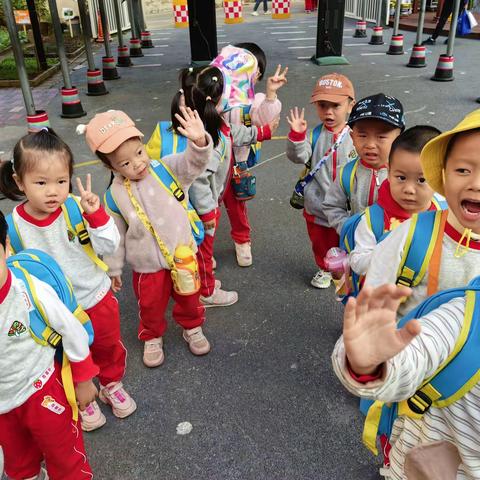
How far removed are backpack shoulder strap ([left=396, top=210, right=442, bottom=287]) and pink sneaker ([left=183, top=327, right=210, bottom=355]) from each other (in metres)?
1.64

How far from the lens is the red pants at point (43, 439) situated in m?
1.69

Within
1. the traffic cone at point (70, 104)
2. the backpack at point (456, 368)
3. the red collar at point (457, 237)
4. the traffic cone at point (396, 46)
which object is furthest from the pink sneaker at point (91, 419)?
the traffic cone at point (396, 46)

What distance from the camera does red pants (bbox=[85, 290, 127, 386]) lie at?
86.7 inches

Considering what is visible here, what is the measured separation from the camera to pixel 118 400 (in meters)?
2.45

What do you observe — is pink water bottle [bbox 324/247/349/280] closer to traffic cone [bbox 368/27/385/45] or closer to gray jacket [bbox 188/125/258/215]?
gray jacket [bbox 188/125/258/215]

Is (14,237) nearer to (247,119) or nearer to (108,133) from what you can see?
(108,133)

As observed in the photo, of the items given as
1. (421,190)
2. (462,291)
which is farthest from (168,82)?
(462,291)

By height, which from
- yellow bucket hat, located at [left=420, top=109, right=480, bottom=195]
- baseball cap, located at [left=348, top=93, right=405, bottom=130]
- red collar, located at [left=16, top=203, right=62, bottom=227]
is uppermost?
yellow bucket hat, located at [left=420, top=109, right=480, bottom=195]

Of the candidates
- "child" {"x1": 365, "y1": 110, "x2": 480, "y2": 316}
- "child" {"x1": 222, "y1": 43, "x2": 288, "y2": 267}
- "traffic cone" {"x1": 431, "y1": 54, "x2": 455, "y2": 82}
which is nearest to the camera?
"child" {"x1": 365, "y1": 110, "x2": 480, "y2": 316}

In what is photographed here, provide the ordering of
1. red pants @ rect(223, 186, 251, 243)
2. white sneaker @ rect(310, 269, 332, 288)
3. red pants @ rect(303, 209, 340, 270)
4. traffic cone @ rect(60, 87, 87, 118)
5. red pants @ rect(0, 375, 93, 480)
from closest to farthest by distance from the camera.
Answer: red pants @ rect(0, 375, 93, 480) → red pants @ rect(303, 209, 340, 270) → white sneaker @ rect(310, 269, 332, 288) → red pants @ rect(223, 186, 251, 243) → traffic cone @ rect(60, 87, 87, 118)

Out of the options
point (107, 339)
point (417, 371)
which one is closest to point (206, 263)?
point (107, 339)

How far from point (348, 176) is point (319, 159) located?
580mm

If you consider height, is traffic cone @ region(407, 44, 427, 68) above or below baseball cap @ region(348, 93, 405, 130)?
below

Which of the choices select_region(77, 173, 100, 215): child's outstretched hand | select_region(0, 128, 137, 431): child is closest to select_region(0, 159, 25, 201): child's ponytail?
select_region(0, 128, 137, 431): child
